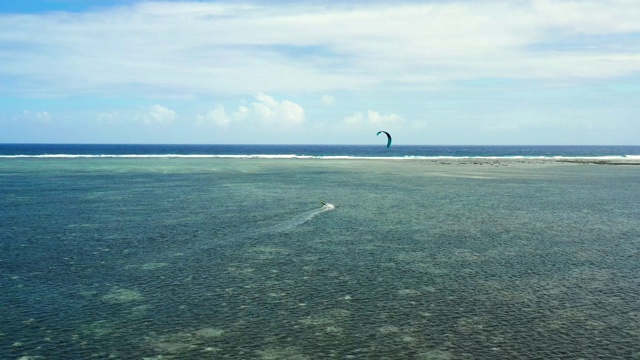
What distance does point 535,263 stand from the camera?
1930cm

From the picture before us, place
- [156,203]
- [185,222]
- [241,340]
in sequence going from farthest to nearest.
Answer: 1. [156,203]
2. [185,222]
3. [241,340]

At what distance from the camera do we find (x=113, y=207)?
112ft

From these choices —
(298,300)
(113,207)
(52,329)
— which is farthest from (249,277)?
(113,207)

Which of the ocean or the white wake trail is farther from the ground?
the white wake trail

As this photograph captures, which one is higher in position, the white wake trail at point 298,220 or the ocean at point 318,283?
the white wake trail at point 298,220

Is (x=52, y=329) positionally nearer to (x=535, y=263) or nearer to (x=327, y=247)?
(x=327, y=247)

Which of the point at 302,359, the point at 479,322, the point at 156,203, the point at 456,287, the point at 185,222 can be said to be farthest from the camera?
the point at 156,203

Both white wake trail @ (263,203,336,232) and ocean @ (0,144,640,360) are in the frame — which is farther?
white wake trail @ (263,203,336,232)

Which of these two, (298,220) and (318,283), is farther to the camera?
(298,220)

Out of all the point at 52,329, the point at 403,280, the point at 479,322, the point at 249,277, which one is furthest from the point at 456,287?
the point at 52,329

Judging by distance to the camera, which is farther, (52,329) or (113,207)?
(113,207)

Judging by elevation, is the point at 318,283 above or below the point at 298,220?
below

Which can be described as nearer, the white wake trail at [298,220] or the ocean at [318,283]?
the ocean at [318,283]

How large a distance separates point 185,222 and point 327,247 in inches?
374
